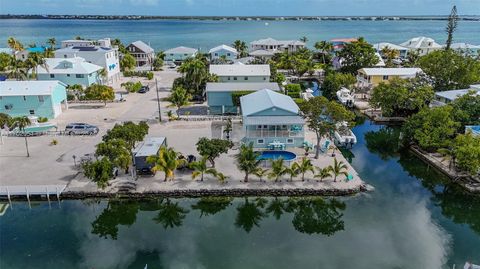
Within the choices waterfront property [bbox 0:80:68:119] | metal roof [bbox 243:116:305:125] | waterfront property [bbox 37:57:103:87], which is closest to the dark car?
waterfront property [bbox 37:57:103:87]

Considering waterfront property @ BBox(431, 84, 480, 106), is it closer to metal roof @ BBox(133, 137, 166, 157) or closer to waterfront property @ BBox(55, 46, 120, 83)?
metal roof @ BBox(133, 137, 166, 157)

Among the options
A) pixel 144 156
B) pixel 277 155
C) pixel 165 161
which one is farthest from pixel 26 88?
pixel 277 155

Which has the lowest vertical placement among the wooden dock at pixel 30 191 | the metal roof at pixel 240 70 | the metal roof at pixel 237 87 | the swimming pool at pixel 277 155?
the wooden dock at pixel 30 191

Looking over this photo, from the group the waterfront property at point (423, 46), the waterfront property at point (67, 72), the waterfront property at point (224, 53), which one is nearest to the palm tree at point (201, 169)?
the waterfront property at point (67, 72)

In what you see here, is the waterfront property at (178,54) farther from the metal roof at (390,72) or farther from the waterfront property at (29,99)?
the waterfront property at (29,99)

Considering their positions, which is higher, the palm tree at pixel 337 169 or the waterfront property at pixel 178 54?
the waterfront property at pixel 178 54

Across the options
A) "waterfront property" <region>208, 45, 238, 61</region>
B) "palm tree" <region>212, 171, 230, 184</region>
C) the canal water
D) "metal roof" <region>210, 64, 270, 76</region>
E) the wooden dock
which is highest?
"waterfront property" <region>208, 45, 238, 61</region>

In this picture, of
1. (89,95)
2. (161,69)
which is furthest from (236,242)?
(161,69)
